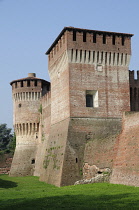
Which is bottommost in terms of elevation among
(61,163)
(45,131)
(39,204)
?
(39,204)

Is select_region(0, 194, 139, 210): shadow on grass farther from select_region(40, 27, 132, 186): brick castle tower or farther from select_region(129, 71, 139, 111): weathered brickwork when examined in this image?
Answer: select_region(129, 71, 139, 111): weathered brickwork

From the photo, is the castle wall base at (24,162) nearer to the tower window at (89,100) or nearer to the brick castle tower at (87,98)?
the brick castle tower at (87,98)

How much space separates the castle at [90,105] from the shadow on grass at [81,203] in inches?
177

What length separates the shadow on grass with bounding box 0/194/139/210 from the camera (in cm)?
1140

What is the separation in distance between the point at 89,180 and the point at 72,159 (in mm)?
1739

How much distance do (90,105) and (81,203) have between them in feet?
34.0

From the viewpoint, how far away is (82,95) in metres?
21.3

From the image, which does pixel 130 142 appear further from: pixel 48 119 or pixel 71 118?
pixel 48 119

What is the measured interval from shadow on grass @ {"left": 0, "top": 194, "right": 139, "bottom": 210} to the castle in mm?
4497

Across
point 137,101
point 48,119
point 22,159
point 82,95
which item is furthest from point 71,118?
point 22,159

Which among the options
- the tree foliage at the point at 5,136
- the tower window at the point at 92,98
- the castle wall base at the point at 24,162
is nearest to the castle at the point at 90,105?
the tower window at the point at 92,98

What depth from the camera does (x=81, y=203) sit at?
40.3 ft

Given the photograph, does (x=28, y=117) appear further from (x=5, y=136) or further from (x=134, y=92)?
(x=5, y=136)

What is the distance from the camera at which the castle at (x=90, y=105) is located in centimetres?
1944
